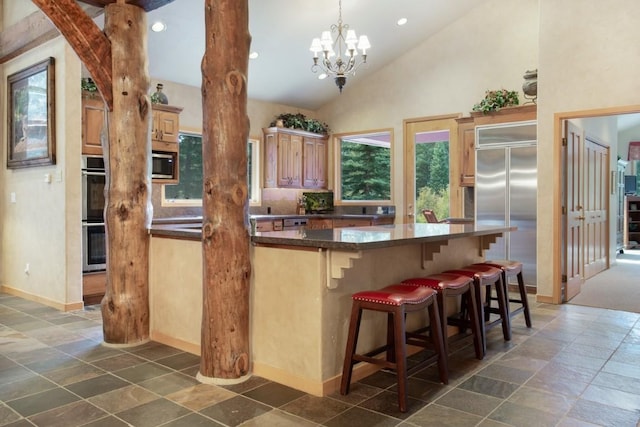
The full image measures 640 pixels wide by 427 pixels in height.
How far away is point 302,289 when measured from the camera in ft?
9.22

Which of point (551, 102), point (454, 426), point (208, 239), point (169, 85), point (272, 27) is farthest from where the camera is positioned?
point (169, 85)

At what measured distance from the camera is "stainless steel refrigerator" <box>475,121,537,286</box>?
573cm

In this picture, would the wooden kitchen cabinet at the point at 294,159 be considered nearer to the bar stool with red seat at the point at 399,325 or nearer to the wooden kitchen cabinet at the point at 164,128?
the wooden kitchen cabinet at the point at 164,128

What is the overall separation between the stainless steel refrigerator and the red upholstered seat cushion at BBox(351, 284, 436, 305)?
3.11 meters

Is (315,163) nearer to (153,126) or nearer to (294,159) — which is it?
(294,159)

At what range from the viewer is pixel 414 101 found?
7.47 m

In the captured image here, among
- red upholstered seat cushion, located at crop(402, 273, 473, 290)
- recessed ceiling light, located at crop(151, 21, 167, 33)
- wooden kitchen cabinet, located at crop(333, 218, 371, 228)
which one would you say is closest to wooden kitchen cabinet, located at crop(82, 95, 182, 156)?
recessed ceiling light, located at crop(151, 21, 167, 33)

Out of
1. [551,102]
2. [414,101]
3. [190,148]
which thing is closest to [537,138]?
[551,102]

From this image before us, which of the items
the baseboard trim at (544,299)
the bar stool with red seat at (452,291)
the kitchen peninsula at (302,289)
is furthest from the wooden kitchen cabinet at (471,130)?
the bar stool with red seat at (452,291)

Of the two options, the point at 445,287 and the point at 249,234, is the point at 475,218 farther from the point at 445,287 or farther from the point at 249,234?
the point at 249,234

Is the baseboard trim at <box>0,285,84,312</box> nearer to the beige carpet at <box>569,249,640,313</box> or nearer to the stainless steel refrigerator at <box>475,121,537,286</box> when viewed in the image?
the stainless steel refrigerator at <box>475,121,537,286</box>

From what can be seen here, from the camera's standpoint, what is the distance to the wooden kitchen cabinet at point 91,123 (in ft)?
16.8

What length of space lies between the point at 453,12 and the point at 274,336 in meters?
5.67

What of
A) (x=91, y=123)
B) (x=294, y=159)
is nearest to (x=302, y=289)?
(x=91, y=123)
